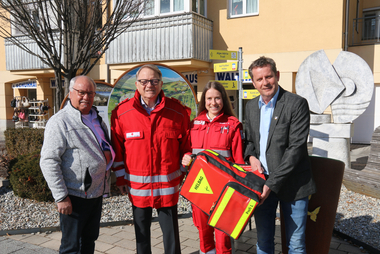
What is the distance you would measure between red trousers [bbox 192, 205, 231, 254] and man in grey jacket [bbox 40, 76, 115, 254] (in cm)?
97

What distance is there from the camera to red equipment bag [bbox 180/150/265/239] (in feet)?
8.05

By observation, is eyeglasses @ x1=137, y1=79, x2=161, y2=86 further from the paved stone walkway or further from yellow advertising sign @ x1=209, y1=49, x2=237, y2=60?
yellow advertising sign @ x1=209, y1=49, x2=237, y2=60

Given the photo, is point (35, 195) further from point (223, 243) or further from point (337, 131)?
point (337, 131)

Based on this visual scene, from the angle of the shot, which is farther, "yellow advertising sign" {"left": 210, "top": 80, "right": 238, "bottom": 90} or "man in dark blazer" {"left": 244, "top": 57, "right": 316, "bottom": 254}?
"yellow advertising sign" {"left": 210, "top": 80, "right": 238, "bottom": 90}

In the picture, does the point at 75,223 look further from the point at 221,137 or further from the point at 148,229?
the point at 221,137

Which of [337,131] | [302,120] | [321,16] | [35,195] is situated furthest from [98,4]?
[321,16]

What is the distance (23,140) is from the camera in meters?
8.38

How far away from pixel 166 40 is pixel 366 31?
8.43m

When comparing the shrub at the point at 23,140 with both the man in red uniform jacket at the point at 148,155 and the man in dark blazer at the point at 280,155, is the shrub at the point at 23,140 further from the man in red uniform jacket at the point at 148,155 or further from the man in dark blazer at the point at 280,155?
the man in dark blazer at the point at 280,155

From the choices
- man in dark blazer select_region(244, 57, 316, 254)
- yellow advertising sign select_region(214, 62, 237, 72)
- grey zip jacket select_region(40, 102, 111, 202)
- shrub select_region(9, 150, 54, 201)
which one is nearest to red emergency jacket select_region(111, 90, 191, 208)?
grey zip jacket select_region(40, 102, 111, 202)

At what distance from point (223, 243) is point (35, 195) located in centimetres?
401

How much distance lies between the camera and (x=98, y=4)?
6.26 m

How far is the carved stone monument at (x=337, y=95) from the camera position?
6996mm

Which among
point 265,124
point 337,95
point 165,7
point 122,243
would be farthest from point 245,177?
point 165,7
